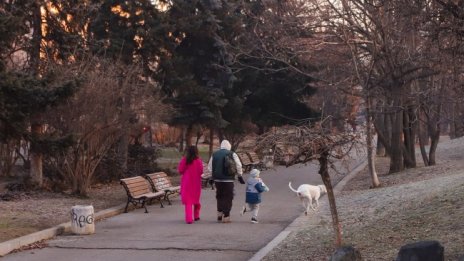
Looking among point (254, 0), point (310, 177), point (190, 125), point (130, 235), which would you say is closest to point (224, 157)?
point (130, 235)

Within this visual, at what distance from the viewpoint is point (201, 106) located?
85.6ft

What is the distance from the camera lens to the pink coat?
504 inches

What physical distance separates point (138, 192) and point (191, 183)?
2671mm

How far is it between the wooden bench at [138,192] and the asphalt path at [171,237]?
28 centimetres

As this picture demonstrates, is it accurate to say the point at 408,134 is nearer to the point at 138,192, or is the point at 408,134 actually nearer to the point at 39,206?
the point at 138,192

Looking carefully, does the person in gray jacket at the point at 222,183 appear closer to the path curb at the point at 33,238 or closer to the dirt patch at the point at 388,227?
the dirt patch at the point at 388,227

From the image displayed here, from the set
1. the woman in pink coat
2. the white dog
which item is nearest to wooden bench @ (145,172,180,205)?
the woman in pink coat

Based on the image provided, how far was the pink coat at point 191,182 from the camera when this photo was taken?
1280cm

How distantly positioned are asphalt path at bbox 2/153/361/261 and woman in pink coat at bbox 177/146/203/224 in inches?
11.3

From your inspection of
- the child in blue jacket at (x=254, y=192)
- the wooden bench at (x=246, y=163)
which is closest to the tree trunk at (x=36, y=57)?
the child in blue jacket at (x=254, y=192)

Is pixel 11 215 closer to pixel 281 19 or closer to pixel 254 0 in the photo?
pixel 281 19

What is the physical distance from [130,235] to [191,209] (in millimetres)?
1726

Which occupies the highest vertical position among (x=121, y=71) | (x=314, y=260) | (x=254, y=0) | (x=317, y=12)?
(x=254, y=0)

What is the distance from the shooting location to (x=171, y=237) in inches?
435
